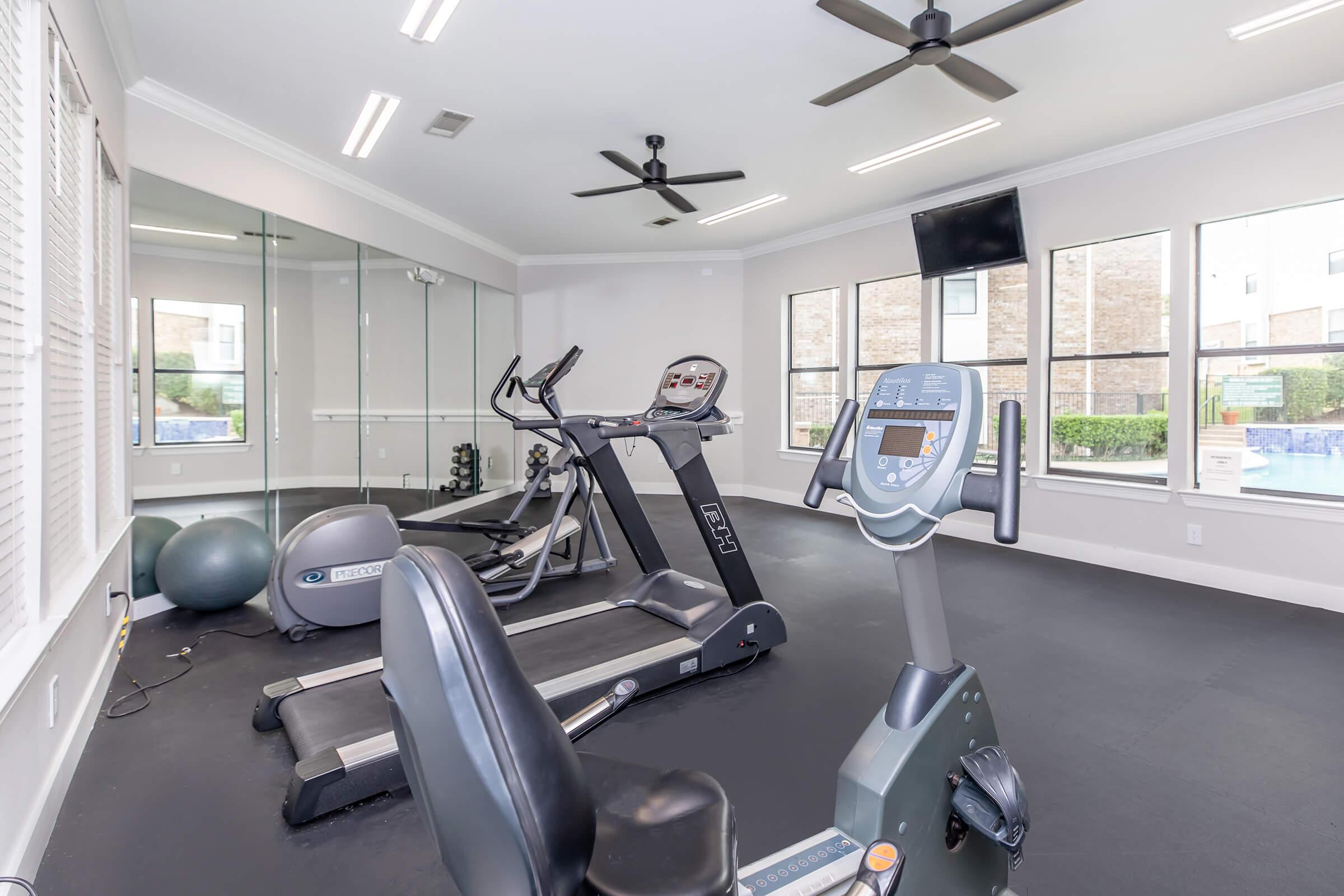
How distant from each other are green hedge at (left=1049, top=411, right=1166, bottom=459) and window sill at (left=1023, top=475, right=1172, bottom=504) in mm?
214

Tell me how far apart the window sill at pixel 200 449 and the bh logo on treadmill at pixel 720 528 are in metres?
3.14

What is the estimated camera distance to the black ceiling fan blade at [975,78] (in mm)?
2977

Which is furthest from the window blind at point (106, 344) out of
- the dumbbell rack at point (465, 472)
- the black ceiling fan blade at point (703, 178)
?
the dumbbell rack at point (465, 472)

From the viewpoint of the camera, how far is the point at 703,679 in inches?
112

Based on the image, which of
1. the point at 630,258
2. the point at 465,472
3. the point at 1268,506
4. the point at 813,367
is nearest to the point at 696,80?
the point at 813,367

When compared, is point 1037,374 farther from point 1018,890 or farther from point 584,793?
point 584,793

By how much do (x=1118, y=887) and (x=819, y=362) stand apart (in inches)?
233

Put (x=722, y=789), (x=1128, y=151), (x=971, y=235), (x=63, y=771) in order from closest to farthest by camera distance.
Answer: (x=722, y=789) → (x=63, y=771) → (x=1128, y=151) → (x=971, y=235)

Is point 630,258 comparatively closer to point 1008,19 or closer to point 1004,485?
point 1008,19

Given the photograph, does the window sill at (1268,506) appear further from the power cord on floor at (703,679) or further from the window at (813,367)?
the power cord on floor at (703,679)

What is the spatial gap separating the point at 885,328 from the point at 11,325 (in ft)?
20.1

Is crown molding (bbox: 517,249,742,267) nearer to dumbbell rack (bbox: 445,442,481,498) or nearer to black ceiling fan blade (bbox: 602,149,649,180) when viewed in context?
dumbbell rack (bbox: 445,442,481,498)

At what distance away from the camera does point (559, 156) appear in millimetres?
4770

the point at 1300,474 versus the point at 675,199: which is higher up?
the point at 675,199
